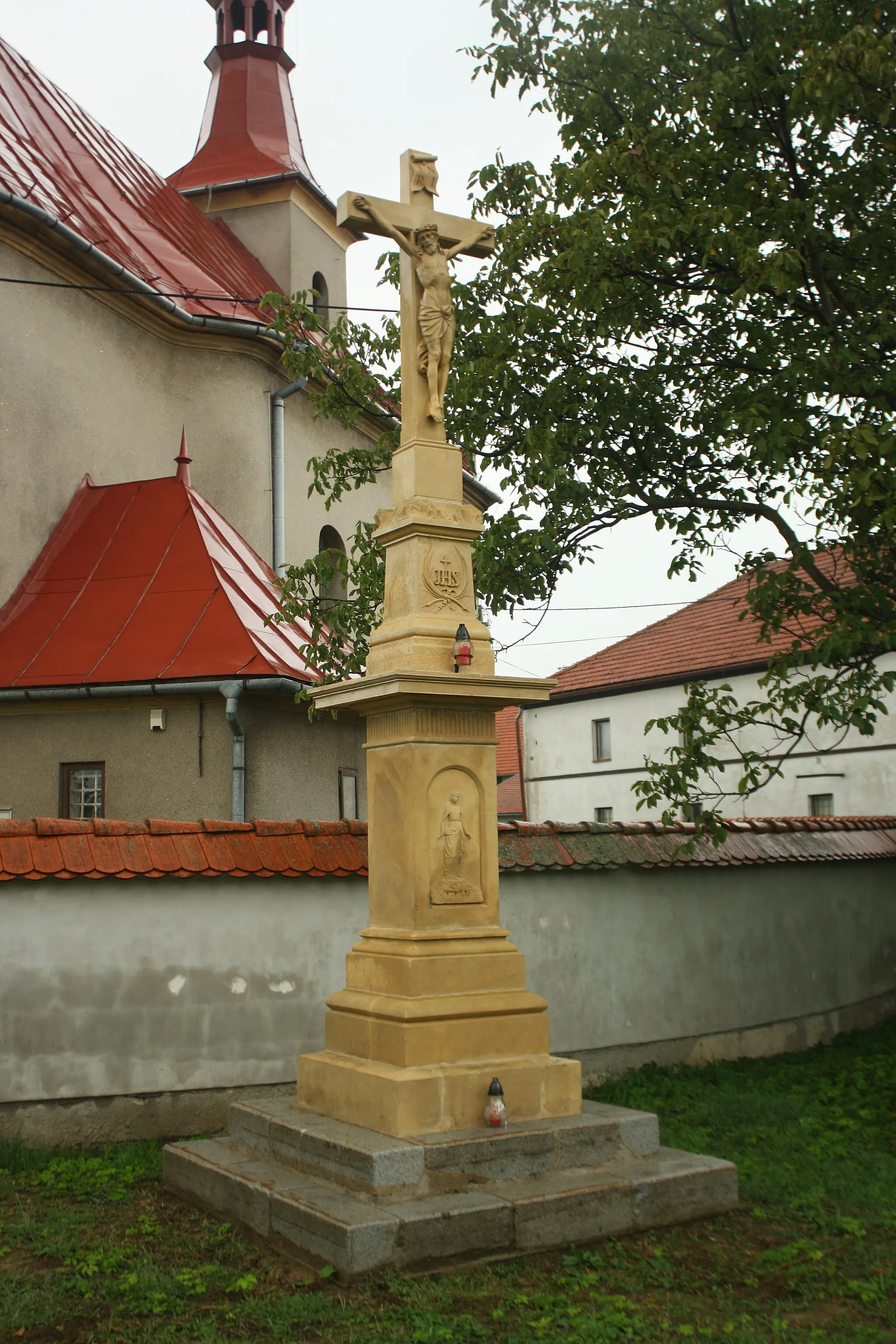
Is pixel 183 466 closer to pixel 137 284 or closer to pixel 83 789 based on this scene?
pixel 137 284

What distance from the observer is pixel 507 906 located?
28.1ft

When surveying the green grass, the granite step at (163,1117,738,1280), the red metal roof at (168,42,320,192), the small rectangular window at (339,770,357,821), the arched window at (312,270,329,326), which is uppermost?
the red metal roof at (168,42,320,192)

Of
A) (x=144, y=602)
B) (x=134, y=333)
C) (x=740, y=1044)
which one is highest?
(x=134, y=333)

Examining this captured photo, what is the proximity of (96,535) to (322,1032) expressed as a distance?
6983 millimetres

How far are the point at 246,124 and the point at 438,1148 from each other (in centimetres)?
2007

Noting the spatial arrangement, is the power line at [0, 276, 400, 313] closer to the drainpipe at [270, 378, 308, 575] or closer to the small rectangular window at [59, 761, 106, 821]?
the drainpipe at [270, 378, 308, 575]

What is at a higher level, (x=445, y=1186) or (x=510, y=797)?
(x=510, y=797)

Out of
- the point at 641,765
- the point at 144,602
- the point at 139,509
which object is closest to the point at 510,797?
the point at 641,765

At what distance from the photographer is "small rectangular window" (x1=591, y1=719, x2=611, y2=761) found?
90.2 ft

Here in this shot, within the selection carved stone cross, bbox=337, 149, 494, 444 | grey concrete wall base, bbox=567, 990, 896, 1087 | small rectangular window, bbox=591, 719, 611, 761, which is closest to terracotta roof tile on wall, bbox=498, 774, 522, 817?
small rectangular window, bbox=591, 719, 611, 761

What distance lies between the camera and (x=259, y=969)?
25.1 feet

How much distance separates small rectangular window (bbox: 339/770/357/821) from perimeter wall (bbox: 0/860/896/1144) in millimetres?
3853

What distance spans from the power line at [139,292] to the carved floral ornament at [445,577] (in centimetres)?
552

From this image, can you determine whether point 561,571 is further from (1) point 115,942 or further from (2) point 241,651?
(1) point 115,942
